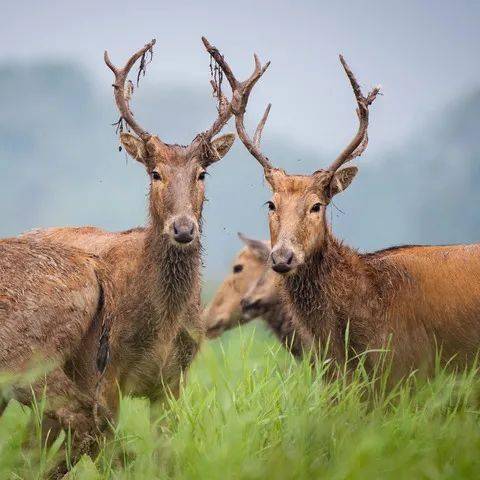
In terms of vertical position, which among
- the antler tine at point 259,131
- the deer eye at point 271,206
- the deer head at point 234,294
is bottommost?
the deer head at point 234,294

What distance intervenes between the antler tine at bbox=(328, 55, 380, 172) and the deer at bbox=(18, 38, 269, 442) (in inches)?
40.7

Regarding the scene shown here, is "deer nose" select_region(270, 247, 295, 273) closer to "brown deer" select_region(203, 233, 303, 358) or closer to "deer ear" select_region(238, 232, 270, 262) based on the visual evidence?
"brown deer" select_region(203, 233, 303, 358)

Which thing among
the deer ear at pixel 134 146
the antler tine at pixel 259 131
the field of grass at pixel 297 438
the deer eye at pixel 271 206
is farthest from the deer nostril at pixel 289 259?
the deer ear at pixel 134 146

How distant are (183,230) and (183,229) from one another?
1cm

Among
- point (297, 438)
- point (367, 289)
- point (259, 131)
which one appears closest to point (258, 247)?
point (259, 131)

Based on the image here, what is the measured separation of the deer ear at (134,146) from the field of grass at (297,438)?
199 cm

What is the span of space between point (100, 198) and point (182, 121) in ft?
84.8

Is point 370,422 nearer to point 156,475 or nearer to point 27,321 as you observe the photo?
point 156,475

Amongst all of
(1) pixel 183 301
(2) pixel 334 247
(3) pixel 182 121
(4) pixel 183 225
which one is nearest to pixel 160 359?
(1) pixel 183 301

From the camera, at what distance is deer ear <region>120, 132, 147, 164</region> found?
8.55 m

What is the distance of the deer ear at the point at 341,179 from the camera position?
318 inches

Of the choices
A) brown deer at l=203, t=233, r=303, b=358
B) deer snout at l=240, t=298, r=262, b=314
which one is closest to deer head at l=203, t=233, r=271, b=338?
brown deer at l=203, t=233, r=303, b=358

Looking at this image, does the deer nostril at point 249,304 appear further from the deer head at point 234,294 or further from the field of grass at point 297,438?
the field of grass at point 297,438

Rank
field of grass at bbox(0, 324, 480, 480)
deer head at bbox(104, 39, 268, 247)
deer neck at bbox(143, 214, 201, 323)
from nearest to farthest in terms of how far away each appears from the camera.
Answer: field of grass at bbox(0, 324, 480, 480), deer head at bbox(104, 39, 268, 247), deer neck at bbox(143, 214, 201, 323)
